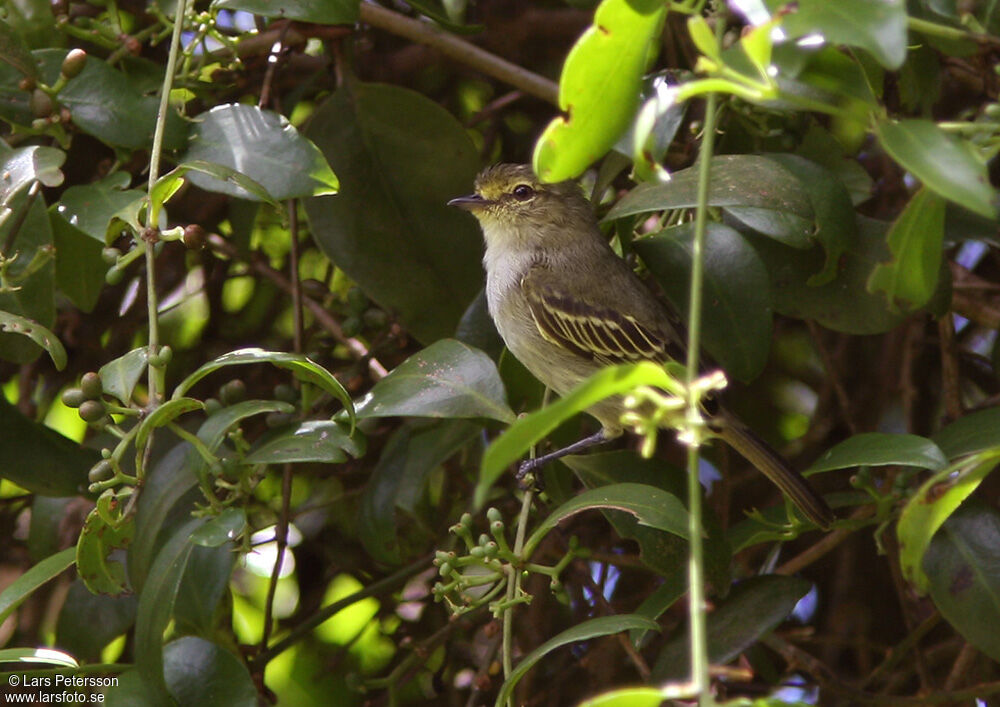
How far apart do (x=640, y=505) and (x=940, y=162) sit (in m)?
0.80

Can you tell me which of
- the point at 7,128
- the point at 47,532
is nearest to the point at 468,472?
the point at 47,532

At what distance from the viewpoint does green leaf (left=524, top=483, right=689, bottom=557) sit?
1.89m

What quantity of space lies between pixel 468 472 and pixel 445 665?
57 cm

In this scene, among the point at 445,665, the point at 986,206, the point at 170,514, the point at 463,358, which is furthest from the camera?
the point at 445,665

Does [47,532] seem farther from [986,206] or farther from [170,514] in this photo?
[986,206]

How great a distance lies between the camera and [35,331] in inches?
79.7

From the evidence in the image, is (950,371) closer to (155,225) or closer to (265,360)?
(265,360)

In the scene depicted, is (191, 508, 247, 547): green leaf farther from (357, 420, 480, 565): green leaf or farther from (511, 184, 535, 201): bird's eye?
(511, 184, 535, 201): bird's eye

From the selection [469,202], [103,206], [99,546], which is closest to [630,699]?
[99,546]

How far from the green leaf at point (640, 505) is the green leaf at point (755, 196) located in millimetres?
555

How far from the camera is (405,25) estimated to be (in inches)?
116

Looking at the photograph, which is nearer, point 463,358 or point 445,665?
point 463,358

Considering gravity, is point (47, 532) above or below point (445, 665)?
above

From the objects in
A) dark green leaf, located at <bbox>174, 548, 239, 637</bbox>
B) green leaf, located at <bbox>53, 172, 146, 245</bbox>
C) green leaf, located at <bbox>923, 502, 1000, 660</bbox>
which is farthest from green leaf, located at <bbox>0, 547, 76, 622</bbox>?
green leaf, located at <bbox>923, 502, 1000, 660</bbox>
